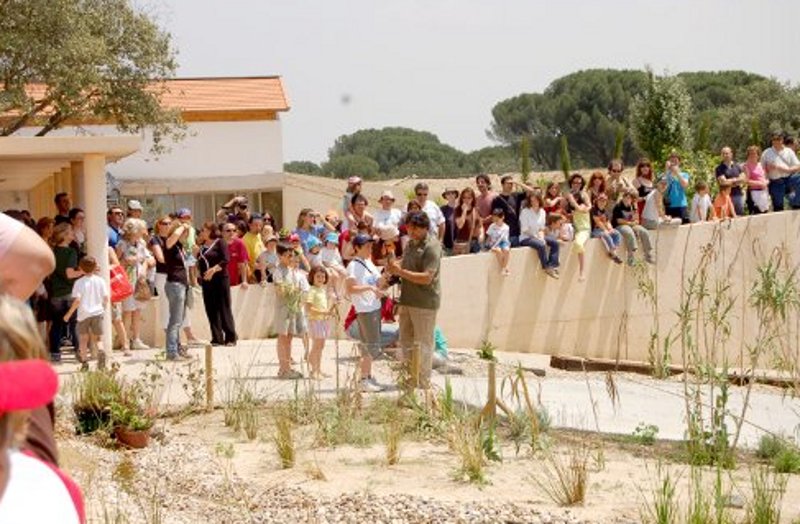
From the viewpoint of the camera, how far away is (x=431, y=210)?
18.6m

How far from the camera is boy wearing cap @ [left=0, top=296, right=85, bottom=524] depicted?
1978 mm

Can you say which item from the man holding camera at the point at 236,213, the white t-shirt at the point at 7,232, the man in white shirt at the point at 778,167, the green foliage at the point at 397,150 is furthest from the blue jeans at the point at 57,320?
the green foliage at the point at 397,150

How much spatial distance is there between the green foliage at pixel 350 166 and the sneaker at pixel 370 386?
70680 millimetres

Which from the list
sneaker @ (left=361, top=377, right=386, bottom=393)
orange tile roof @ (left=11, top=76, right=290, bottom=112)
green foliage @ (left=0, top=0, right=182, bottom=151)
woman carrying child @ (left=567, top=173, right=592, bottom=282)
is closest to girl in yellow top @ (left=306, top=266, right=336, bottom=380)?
sneaker @ (left=361, top=377, right=386, bottom=393)

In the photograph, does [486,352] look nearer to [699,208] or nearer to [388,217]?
[388,217]

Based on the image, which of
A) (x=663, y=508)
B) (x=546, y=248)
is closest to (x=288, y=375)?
(x=546, y=248)

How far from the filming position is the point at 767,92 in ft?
194

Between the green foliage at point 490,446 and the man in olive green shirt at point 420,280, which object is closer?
the green foliage at point 490,446

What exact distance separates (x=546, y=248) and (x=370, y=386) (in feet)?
24.1

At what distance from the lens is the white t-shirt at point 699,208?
21859 millimetres

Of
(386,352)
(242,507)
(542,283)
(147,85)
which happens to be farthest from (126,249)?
(147,85)

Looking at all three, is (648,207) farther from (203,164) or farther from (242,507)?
(203,164)

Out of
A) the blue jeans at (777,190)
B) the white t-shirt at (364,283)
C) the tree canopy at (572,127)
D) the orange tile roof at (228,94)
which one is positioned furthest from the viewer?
the tree canopy at (572,127)

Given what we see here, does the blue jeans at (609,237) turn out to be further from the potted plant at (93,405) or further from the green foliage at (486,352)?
the potted plant at (93,405)
